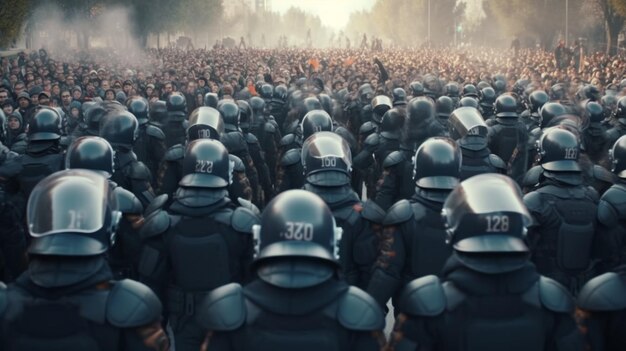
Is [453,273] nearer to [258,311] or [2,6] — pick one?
[258,311]

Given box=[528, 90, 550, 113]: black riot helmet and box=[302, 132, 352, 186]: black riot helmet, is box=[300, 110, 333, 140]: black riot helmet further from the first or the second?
box=[528, 90, 550, 113]: black riot helmet

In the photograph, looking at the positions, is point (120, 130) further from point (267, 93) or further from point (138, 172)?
point (267, 93)

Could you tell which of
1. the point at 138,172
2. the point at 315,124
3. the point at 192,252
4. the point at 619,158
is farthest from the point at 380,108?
the point at 192,252

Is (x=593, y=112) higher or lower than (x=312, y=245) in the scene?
higher

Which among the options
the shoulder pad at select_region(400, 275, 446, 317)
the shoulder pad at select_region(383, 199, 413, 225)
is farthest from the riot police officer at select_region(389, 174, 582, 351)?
the shoulder pad at select_region(383, 199, 413, 225)

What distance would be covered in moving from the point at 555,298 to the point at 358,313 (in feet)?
2.99

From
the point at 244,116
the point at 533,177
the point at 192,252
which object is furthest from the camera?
the point at 244,116

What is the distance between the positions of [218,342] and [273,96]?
490 inches

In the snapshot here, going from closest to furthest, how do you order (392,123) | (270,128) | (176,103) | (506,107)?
1. (392,123)
2. (506,107)
3. (176,103)
4. (270,128)

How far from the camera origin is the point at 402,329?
11.1ft

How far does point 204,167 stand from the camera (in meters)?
5.33

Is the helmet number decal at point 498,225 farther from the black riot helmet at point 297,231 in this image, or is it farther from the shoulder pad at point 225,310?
the shoulder pad at point 225,310

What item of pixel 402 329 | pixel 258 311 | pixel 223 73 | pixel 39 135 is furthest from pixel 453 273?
pixel 223 73

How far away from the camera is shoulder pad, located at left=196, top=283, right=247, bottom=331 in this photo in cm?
309
